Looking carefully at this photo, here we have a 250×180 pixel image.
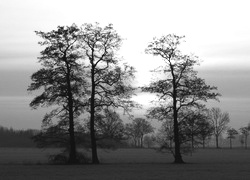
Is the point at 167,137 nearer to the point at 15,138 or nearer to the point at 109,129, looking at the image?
the point at 109,129

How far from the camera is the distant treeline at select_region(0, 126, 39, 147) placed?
167650 mm

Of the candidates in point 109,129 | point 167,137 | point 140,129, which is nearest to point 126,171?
point 109,129

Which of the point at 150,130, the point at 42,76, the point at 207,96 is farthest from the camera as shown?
the point at 150,130

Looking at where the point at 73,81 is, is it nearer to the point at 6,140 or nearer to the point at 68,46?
the point at 68,46

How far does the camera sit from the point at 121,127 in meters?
44.7

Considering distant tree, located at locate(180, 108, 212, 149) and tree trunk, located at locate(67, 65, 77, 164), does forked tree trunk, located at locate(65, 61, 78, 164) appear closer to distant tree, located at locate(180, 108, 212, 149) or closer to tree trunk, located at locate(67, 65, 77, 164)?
tree trunk, located at locate(67, 65, 77, 164)

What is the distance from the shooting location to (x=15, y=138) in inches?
6934

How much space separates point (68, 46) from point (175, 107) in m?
13.2

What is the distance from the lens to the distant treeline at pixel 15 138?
168 meters

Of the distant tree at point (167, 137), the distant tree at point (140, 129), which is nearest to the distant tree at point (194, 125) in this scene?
the distant tree at point (167, 137)

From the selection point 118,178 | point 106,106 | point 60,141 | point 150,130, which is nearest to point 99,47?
point 106,106

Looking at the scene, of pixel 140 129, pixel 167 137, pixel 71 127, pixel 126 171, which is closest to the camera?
pixel 126 171

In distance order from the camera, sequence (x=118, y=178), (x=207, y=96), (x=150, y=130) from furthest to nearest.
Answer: (x=150, y=130) → (x=207, y=96) → (x=118, y=178)

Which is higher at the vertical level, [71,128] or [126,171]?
[71,128]
